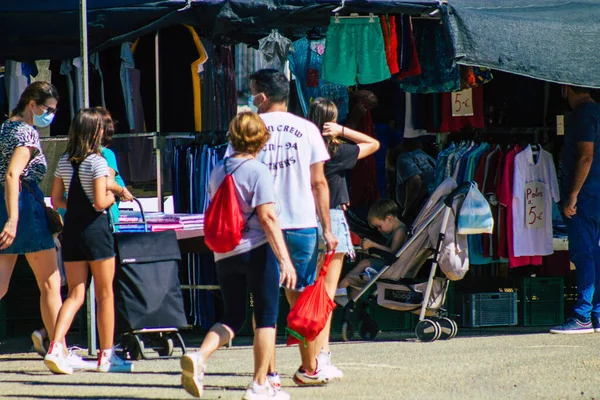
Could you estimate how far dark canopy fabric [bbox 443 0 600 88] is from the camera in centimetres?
850

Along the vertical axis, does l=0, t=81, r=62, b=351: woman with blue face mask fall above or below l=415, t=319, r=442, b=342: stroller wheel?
above

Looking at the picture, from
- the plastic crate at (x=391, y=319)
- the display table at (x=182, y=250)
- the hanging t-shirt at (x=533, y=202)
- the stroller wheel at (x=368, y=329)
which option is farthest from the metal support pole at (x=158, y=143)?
the hanging t-shirt at (x=533, y=202)

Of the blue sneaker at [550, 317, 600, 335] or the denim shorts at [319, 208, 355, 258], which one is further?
the blue sneaker at [550, 317, 600, 335]

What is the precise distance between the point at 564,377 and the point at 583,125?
2734 millimetres

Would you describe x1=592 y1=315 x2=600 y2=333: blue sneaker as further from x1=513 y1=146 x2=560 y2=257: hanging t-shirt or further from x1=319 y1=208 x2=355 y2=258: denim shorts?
x1=319 y1=208 x2=355 y2=258: denim shorts

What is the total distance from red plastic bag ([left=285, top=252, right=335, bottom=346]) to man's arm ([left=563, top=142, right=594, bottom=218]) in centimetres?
357

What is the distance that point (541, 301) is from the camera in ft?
33.0

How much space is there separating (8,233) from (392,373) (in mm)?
2710

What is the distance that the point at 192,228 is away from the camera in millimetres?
8422

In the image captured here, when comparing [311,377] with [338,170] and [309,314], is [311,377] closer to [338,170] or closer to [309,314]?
[309,314]

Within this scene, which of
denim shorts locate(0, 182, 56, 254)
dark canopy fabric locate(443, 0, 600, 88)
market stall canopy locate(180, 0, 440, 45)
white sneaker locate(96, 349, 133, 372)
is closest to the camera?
white sneaker locate(96, 349, 133, 372)

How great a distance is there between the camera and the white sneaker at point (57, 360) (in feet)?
23.2

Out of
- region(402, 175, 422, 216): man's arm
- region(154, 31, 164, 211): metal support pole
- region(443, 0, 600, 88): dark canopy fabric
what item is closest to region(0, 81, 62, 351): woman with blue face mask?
region(154, 31, 164, 211): metal support pole

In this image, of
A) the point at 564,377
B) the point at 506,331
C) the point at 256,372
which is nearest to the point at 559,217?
the point at 506,331
